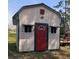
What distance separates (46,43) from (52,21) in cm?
23

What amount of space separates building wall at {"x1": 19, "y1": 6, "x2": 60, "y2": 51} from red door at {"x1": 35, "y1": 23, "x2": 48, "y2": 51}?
0.04m

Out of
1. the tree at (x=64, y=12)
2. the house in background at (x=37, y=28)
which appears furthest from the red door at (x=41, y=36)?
the tree at (x=64, y=12)

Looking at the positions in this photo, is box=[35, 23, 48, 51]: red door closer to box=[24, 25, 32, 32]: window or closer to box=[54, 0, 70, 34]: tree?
box=[24, 25, 32, 32]: window

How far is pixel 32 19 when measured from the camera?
1850 millimetres

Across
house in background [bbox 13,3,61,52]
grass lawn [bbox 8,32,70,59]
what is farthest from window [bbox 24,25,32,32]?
grass lawn [bbox 8,32,70,59]

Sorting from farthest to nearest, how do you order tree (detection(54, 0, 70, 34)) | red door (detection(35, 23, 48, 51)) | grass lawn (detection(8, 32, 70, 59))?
tree (detection(54, 0, 70, 34)) < red door (detection(35, 23, 48, 51)) < grass lawn (detection(8, 32, 70, 59))

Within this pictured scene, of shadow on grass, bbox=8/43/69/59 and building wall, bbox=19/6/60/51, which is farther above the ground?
building wall, bbox=19/6/60/51

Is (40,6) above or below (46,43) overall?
above

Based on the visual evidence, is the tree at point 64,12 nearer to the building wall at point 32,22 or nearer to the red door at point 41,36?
the building wall at point 32,22

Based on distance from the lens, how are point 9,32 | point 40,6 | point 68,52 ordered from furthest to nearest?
point 68,52
point 40,6
point 9,32

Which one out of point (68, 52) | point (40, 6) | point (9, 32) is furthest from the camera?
point (68, 52)

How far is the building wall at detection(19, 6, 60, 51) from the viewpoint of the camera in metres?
1.81

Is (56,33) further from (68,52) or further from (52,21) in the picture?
(68,52)
